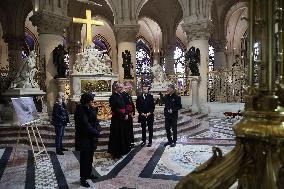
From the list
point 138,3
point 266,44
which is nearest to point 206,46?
point 138,3

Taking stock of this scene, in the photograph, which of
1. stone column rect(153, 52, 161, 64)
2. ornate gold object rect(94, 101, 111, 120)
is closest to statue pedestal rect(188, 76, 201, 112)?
ornate gold object rect(94, 101, 111, 120)

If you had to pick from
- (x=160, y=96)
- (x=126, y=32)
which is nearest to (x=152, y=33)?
(x=126, y=32)

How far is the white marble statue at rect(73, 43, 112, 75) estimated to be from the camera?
41.9 ft

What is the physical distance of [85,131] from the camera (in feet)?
16.2

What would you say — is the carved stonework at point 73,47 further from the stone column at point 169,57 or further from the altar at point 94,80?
the altar at point 94,80

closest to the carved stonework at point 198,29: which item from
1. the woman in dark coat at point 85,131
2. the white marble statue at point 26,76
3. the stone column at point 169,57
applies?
the stone column at point 169,57

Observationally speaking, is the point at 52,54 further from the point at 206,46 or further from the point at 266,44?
the point at 266,44

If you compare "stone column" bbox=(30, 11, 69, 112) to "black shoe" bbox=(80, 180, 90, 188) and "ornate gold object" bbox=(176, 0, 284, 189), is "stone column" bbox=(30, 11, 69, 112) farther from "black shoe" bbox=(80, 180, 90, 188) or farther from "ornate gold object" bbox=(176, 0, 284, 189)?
"ornate gold object" bbox=(176, 0, 284, 189)

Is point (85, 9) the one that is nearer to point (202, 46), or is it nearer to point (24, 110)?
point (202, 46)

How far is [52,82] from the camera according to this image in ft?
47.7

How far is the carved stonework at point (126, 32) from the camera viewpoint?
17.9 m

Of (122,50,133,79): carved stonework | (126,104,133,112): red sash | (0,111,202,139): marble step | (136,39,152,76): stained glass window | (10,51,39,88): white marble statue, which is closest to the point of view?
(126,104,133,112): red sash

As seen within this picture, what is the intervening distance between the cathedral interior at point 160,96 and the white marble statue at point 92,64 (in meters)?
0.05

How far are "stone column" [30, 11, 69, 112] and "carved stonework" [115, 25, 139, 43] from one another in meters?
4.07
